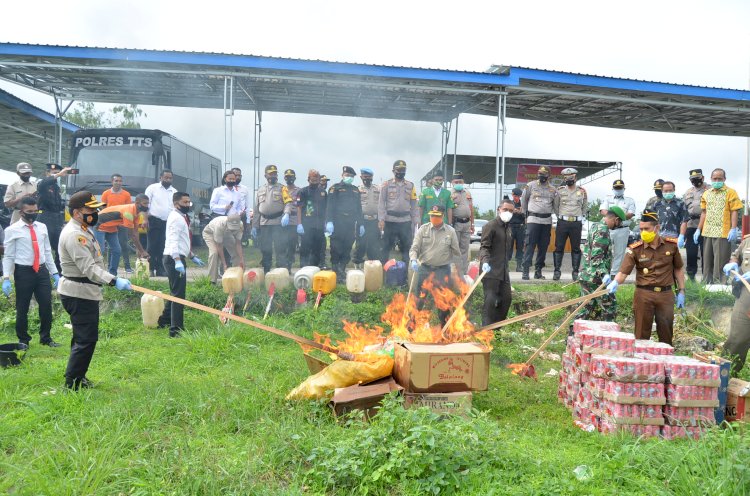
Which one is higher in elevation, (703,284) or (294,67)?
(294,67)

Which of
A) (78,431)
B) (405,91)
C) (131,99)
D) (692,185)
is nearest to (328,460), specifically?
(78,431)

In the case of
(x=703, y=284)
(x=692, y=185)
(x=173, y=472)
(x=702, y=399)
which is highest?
(x=692, y=185)

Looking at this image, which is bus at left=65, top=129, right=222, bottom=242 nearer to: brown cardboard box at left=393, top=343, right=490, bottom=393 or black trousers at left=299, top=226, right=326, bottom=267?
black trousers at left=299, top=226, right=326, bottom=267

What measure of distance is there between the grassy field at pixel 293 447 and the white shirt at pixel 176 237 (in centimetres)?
207

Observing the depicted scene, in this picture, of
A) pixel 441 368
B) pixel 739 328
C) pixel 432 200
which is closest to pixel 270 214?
pixel 432 200

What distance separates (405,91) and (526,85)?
278 cm

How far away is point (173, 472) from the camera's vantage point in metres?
3.33

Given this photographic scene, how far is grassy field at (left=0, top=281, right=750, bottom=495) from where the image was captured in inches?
127

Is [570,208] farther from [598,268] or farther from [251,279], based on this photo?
[251,279]

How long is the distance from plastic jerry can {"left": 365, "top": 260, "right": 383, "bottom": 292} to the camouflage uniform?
126 inches

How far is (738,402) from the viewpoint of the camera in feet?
14.5

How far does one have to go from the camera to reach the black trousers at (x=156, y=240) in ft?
30.8

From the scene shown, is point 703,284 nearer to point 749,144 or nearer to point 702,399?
point 702,399

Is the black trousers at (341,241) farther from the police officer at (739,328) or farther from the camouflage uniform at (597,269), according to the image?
the police officer at (739,328)
